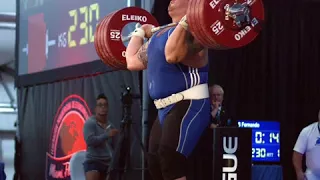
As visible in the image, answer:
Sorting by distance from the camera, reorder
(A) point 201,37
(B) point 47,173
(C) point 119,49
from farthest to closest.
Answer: (B) point 47,173 < (C) point 119,49 < (A) point 201,37

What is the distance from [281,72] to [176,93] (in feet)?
13.2

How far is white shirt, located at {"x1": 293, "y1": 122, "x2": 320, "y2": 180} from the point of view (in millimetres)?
5849

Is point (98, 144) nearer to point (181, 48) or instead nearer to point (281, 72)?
point (281, 72)

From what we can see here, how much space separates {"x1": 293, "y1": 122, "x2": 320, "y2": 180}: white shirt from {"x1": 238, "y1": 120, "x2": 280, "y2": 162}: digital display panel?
369 mm

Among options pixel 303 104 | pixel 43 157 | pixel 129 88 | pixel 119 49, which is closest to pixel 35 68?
pixel 43 157

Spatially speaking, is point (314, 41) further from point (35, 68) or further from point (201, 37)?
point (201, 37)

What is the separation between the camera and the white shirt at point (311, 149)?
5.85 meters

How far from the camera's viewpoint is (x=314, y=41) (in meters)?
7.02

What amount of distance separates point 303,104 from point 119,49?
3580mm

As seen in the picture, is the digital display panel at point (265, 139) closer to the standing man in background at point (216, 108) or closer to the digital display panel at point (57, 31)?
the standing man in background at point (216, 108)

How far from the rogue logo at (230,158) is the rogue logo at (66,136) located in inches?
122

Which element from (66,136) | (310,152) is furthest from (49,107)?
(310,152)

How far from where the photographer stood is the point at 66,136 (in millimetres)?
7055

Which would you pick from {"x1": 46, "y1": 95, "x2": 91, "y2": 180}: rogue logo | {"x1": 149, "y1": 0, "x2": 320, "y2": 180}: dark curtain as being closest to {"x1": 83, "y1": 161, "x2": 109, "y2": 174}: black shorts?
{"x1": 46, "y1": 95, "x2": 91, "y2": 180}: rogue logo
